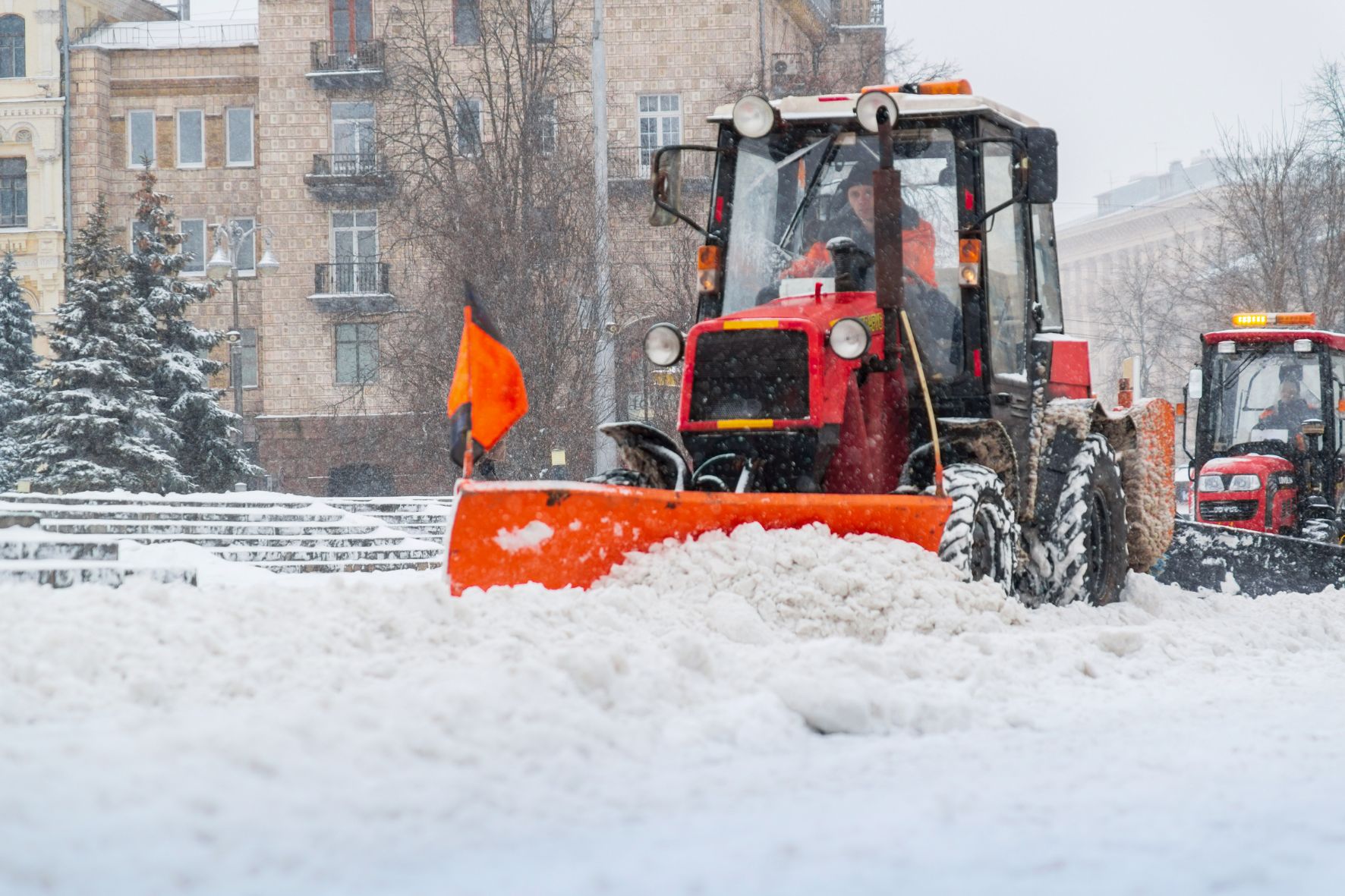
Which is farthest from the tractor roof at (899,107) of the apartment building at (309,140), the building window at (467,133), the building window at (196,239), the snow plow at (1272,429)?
the building window at (196,239)

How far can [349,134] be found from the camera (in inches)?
1485

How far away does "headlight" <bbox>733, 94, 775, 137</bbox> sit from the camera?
7699 mm

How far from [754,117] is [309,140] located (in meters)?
31.9

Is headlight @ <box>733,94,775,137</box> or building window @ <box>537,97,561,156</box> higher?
building window @ <box>537,97,561,156</box>

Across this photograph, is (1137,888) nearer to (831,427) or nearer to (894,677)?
(894,677)

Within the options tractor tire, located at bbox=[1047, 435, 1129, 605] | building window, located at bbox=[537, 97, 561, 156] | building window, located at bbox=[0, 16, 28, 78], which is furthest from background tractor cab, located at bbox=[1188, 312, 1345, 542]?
building window, located at bbox=[0, 16, 28, 78]

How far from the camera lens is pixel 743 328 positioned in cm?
713

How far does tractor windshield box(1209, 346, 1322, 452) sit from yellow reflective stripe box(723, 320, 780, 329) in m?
8.70

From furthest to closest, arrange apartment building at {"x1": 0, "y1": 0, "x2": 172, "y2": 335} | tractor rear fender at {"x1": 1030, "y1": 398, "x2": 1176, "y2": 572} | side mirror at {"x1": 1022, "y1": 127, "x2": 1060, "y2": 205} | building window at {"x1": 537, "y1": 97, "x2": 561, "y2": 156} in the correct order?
Answer: apartment building at {"x1": 0, "y1": 0, "x2": 172, "y2": 335} < building window at {"x1": 537, "y1": 97, "x2": 561, "y2": 156} < tractor rear fender at {"x1": 1030, "y1": 398, "x2": 1176, "y2": 572} < side mirror at {"x1": 1022, "y1": 127, "x2": 1060, "y2": 205}

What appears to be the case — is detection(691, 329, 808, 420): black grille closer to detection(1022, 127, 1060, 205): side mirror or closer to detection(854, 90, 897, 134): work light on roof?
detection(854, 90, 897, 134): work light on roof

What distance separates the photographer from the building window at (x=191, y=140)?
3906cm

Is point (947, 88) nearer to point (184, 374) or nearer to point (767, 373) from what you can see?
point (767, 373)

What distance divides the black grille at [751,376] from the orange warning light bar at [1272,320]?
8.46 meters

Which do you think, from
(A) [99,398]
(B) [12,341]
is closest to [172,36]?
(B) [12,341]
